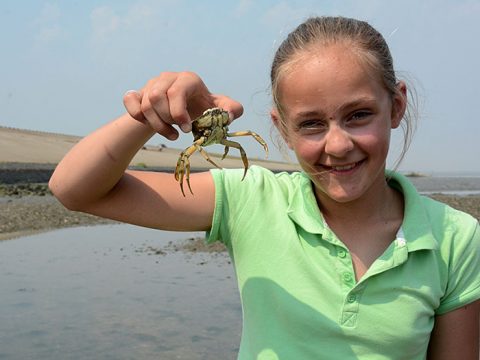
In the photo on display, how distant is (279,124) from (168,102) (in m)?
0.63

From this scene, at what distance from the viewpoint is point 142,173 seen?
2535mm

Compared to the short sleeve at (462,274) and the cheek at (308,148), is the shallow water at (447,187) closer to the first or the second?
the short sleeve at (462,274)

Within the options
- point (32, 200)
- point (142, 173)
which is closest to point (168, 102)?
point (142, 173)

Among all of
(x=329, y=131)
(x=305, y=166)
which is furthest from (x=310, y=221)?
(x=329, y=131)

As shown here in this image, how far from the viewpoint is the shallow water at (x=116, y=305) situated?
6207 millimetres

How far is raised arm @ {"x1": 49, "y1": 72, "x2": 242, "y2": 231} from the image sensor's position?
81.5 inches

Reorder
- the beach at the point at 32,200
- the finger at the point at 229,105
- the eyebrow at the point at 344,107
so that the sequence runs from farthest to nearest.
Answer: the beach at the point at 32,200
the eyebrow at the point at 344,107
the finger at the point at 229,105

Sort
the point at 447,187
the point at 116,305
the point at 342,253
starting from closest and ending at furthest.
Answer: the point at 342,253 → the point at 116,305 → the point at 447,187

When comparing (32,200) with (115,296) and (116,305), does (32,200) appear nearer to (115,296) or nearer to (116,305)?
(115,296)

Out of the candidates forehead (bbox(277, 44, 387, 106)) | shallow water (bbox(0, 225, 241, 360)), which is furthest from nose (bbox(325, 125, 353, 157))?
shallow water (bbox(0, 225, 241, 360))

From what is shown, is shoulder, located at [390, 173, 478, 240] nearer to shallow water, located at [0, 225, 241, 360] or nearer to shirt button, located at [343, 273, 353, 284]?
shirt button, located at [343, 273, 353, 284]

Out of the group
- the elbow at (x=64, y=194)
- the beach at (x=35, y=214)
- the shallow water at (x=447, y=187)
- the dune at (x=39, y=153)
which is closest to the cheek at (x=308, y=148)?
the elbow at (x=64, y=194)

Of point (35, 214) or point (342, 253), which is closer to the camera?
point (342, 253)

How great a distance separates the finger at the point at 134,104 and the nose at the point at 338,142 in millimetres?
654
